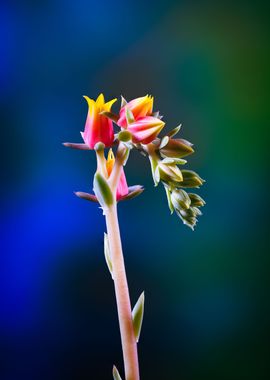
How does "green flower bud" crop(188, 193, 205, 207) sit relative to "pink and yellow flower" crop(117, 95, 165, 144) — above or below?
below

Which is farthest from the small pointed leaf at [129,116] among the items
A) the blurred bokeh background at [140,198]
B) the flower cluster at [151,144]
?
the blurred bokeh background at [140,198]

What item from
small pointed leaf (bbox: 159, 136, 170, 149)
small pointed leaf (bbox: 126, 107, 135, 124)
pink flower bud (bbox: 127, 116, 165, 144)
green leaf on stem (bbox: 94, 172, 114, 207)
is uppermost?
small pointed leaf (bbox: 126, 107, 135, 124)

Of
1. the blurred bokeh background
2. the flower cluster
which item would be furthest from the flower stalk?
the blurred bokeh background

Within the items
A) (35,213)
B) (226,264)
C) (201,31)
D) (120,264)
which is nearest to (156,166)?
(120,264)

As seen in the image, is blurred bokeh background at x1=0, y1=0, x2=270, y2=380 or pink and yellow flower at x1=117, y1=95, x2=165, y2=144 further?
blurred bokeh background at x1=0, y1=0, x2=270, y2=380

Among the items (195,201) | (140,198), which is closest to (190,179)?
(195,201)

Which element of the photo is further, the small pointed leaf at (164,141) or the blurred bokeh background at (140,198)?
the blurred bokeh background at (140,198)

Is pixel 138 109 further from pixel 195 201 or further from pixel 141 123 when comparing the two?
pixel 195 201

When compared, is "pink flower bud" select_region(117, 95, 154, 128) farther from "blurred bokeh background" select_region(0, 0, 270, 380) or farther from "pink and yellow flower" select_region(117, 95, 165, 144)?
"blurred bokeh background" select_region(0, 0, 270, 380)

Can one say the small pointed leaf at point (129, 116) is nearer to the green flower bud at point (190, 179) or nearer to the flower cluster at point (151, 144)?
the flower cluster at point (151, 144)
